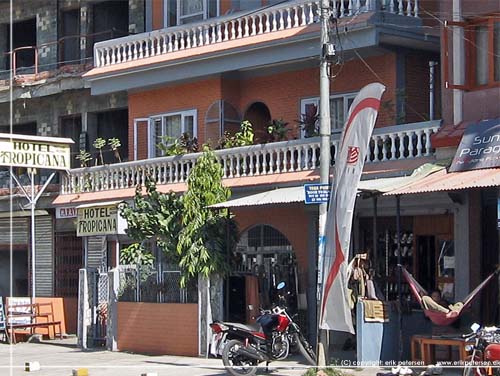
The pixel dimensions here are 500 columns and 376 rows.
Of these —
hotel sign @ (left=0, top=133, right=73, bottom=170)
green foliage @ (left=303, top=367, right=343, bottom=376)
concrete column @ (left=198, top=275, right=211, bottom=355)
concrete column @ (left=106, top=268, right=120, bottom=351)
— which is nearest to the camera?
green foliage @ (left=303, top=367, right=343, bottom=376)

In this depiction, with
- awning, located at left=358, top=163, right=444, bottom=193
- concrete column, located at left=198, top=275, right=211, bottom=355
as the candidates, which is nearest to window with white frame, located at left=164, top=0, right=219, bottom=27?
concrete column, located at left=198, top=275, right=211, bottom=355

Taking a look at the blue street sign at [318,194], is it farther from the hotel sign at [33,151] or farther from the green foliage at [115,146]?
the green foliage at [115,146]

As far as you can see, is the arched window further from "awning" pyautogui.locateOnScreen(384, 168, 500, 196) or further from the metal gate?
"awning" pyautogui.locateOnScreen(384, 168, 500, 196)

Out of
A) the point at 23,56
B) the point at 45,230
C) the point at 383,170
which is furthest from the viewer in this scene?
the point at 23,56

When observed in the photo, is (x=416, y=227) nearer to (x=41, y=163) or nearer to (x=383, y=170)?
(x=383, y=170)

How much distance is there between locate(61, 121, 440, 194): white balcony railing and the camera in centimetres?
2005

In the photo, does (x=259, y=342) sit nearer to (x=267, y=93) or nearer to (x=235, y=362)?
(x=235, y=362)

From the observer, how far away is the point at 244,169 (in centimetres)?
2339

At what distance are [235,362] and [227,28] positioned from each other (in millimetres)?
9496

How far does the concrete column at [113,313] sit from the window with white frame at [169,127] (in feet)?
14.0

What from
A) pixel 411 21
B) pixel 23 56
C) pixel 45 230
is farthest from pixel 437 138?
pixel 23 56

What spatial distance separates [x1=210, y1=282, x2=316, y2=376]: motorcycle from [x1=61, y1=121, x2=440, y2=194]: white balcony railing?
160 inches

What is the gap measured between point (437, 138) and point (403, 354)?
3.77m

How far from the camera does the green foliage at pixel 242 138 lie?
2391cm
